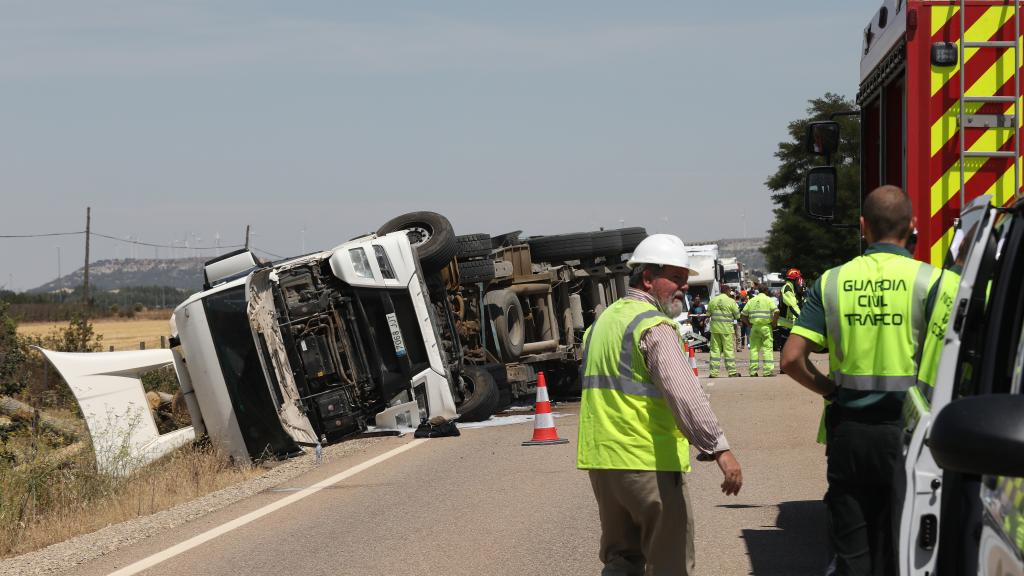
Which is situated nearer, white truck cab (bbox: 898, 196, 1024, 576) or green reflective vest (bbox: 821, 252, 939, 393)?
white truck cab (bbox: 898, 196, 1024, 576)

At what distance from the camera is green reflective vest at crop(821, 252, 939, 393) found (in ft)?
16.8

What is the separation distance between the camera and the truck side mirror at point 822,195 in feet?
27.0

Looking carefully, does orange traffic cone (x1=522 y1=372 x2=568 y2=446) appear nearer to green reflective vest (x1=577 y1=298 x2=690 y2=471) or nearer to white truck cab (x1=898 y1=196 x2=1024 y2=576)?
green reflective vest (x1=577 y1=298 x2=690 y2=471)

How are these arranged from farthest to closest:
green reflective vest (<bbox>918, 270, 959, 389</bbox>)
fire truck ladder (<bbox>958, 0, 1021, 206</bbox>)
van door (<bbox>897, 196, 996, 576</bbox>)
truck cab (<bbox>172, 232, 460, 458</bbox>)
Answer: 1. truck cab (<bbox>172, 232, 460, 458</bbox>)
2. fire truck ladder (<bbox>958, 0, 1021, 206</bbox>)
3. green reflective vest (<bbox>918, 270, 959, 389</bbox>)
4. van door (<bbox>897, 196, 996, 576</bbox>)

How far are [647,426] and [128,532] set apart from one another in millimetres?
5480

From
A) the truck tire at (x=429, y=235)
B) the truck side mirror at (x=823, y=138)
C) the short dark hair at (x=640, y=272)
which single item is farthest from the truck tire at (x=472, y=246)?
the short dark hair at (x=640, y=272)

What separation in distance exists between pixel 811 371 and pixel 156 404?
49.0 feet

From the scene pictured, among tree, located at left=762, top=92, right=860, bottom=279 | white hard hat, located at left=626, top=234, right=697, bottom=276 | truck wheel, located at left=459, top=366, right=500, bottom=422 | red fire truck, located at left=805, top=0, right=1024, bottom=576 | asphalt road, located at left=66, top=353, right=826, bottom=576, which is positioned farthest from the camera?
tree, located at left=762, top=92, right=860, bottom=279

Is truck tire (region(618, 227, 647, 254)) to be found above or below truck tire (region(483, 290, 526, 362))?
above

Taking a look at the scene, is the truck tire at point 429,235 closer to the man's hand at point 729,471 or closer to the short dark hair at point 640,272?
the short dark hair at point 640,272

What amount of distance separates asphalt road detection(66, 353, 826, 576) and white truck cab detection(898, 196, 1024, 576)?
383 cm

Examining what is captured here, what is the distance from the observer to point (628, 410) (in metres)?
5.33

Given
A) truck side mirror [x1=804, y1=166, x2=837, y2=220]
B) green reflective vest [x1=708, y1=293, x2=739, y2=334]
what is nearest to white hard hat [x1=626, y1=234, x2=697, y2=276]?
truck side mirror [x1=804, y1=166, x2=837, y2=220]

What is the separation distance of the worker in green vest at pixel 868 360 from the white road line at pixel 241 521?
445 cm
